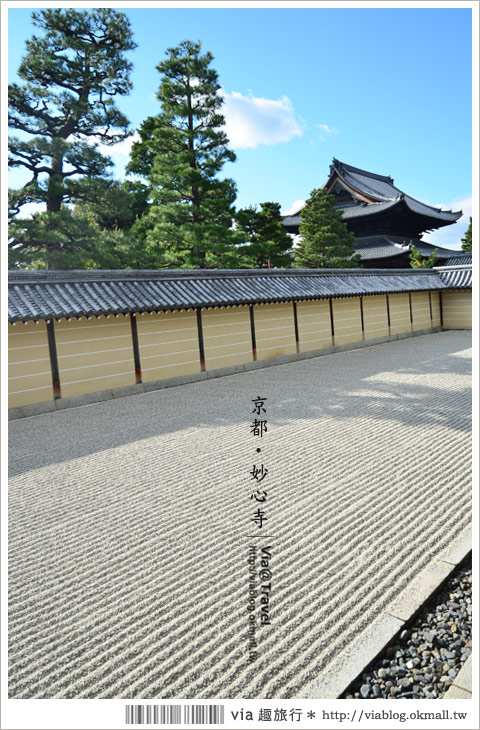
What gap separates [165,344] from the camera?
38.6 ft

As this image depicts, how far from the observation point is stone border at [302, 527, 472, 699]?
2.52 meters

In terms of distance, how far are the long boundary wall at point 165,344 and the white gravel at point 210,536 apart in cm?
160

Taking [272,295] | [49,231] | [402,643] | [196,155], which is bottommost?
[402,643]

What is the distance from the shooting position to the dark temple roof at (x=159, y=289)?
31.8ft

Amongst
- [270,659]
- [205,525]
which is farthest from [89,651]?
[205,525]

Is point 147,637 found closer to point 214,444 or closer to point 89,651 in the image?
point 89,651

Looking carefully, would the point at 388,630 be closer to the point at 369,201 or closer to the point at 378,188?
the point at 369,201

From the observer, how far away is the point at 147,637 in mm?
2963

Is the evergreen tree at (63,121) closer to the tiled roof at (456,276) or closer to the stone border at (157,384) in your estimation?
the stone border at (157,384)

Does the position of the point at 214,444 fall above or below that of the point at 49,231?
below

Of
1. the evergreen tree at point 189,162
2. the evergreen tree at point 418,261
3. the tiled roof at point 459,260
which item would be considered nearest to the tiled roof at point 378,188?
the tiled roof at point 459,260

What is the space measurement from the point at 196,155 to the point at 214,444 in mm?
14180

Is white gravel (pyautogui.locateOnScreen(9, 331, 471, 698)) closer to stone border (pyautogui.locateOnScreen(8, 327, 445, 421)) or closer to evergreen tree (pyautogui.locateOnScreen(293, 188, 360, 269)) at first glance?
stone border (pyautogui.locateOnScreen(8, 327, 445, 421))

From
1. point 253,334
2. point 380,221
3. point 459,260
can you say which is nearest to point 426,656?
point 253,334
